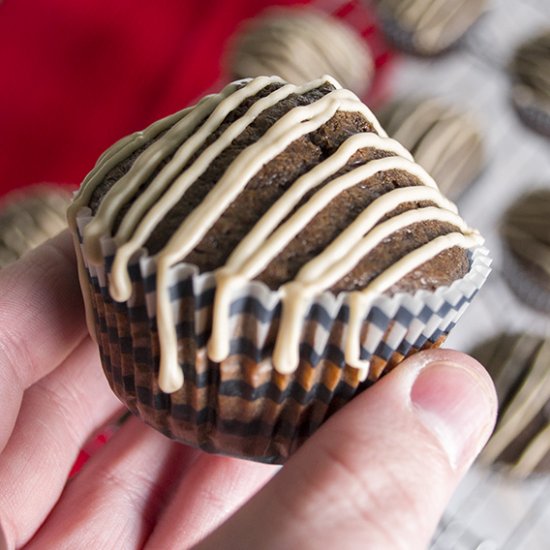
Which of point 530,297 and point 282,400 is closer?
point 282,400

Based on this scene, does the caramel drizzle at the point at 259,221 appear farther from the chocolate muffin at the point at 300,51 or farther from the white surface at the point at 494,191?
the chocolate muffin at the point at 300,51

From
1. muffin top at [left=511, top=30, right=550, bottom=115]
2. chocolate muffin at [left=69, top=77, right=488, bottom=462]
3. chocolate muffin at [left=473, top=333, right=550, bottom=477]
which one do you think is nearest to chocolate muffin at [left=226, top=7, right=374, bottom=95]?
muffin top at [left=511, top=30, right=550, bottom=115]

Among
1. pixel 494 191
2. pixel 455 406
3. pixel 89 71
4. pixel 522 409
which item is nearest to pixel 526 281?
pixel 522 409

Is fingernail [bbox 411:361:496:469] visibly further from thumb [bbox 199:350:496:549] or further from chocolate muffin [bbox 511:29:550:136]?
chocolate muffin [bbox 511:29:550:136]

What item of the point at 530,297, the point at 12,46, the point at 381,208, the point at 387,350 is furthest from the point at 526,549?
the point at 12,46

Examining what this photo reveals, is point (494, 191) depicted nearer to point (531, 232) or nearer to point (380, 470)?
point (531, 232)

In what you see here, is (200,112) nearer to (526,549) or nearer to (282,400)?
(282,400)

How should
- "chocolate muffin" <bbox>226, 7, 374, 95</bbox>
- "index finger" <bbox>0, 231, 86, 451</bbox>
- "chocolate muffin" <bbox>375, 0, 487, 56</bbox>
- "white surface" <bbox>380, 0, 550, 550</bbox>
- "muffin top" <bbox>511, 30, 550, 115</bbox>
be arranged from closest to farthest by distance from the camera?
"index finger" <bbox>0, 231, 86, 451</bbox> → "white surface" <bbox>380, 0, 550, 550</bbox> → "chocolate muffin" <bbox>226, 7, 374, 95</bbox> → "muffin top" <bbox>511, 30, 550, 115</bbox> → "chocolate muffin" <bbox>375, 0, 487, 56</bbox>
